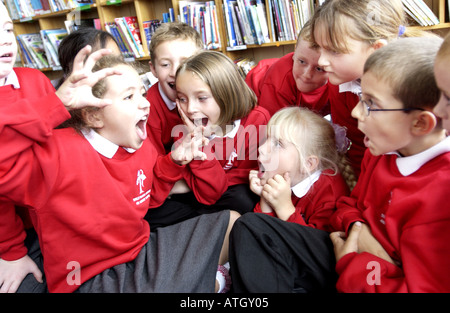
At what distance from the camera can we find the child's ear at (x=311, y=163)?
1362 mm

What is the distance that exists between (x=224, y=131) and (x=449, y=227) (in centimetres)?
96

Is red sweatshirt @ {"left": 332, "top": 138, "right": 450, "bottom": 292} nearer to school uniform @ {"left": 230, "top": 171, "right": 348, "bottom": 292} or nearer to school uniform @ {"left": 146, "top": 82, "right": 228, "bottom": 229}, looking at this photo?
school uniform @ {"left": 230, "top": 171, "right": 348, "bottom": 292}

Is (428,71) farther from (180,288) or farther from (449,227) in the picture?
(180,288)

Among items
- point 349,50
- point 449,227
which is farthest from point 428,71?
point 349,50

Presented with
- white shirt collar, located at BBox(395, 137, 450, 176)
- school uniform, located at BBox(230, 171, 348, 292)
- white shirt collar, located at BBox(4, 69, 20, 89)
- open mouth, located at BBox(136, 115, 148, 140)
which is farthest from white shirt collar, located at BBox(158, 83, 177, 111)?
white shirt collar, located at BBox(395, 137, 450, 176)

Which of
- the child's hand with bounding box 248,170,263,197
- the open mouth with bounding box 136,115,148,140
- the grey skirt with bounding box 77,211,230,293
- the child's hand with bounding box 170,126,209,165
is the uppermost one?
the open mouth with bounding box 136,115,148,140

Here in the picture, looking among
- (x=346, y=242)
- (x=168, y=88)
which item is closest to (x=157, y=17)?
(x=168, y=88)

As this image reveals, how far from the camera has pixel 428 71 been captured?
0.87m

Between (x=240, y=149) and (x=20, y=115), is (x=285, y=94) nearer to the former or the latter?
(x=240, y=149)

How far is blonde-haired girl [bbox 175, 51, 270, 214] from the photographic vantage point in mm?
1478

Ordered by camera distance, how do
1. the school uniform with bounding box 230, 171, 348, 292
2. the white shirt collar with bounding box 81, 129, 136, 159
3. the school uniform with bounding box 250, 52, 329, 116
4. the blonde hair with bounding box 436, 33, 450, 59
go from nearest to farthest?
the blonde hair with bounding box 436, 33, 450, 59, the school uniform with bounding box 230, 171, 348, 292, the white shirt collar with bounding box 81, 129, 136, 159, the school uniform with bounding box 250, 52, 329, 116

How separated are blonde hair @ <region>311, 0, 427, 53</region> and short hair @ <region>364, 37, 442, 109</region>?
367 millimetres

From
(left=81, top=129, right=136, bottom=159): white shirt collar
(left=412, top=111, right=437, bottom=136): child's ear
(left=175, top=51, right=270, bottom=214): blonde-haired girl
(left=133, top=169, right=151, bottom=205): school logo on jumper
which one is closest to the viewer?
(left=412, top=111, right=437, bottom=136): child's ear

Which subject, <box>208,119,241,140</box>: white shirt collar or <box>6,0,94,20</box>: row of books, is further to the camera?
<box>6,0,94,20</box>: row of books
